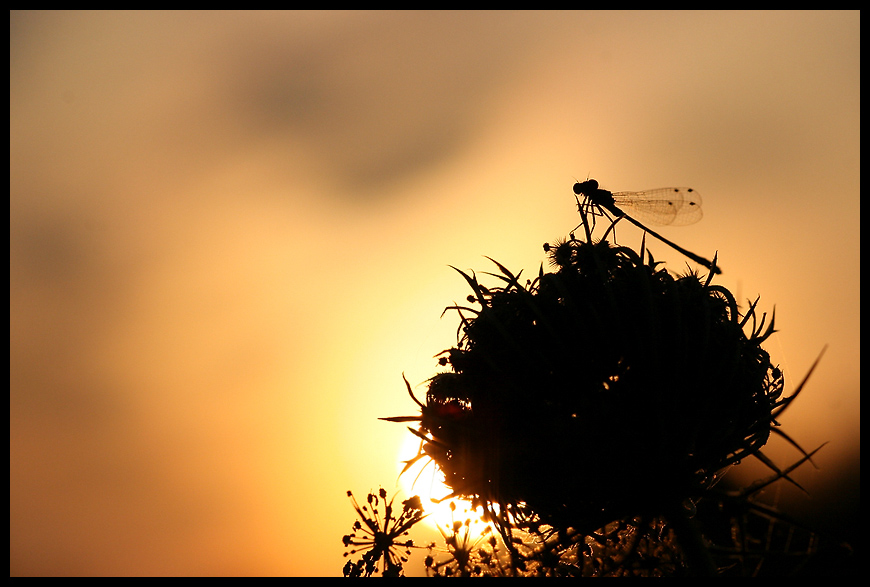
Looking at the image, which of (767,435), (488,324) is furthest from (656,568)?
(488,324)

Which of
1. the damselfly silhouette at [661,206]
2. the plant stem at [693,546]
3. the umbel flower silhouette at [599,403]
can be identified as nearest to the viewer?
the umbel flower silhouette at [599,403]

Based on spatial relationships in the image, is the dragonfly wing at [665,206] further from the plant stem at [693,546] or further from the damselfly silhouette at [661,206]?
the plant stem at [693,546]

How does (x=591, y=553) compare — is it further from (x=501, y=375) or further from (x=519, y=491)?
(x=501, y=375)

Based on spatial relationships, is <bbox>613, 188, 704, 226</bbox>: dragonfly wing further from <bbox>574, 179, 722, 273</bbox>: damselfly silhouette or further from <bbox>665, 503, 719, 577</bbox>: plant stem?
<bbox>665, 503, 719, 577</bbox>: plant stem

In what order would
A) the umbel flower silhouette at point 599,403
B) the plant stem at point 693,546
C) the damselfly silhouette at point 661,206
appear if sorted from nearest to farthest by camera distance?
the umbel flower silhouette at point 599,403
the plant stem at point 693,546
the damselfly silhouette at point 661,206

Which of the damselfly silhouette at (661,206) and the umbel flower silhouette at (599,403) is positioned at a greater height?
Result: the damselfly silhouette at (661,206)

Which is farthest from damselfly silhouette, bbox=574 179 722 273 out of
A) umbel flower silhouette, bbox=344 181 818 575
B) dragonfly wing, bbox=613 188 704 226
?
umbel flower silhouette, bbox=344 181 818 575

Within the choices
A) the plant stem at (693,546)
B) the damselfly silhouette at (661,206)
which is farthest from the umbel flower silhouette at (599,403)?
the damselfly silhouette at (661,206)
